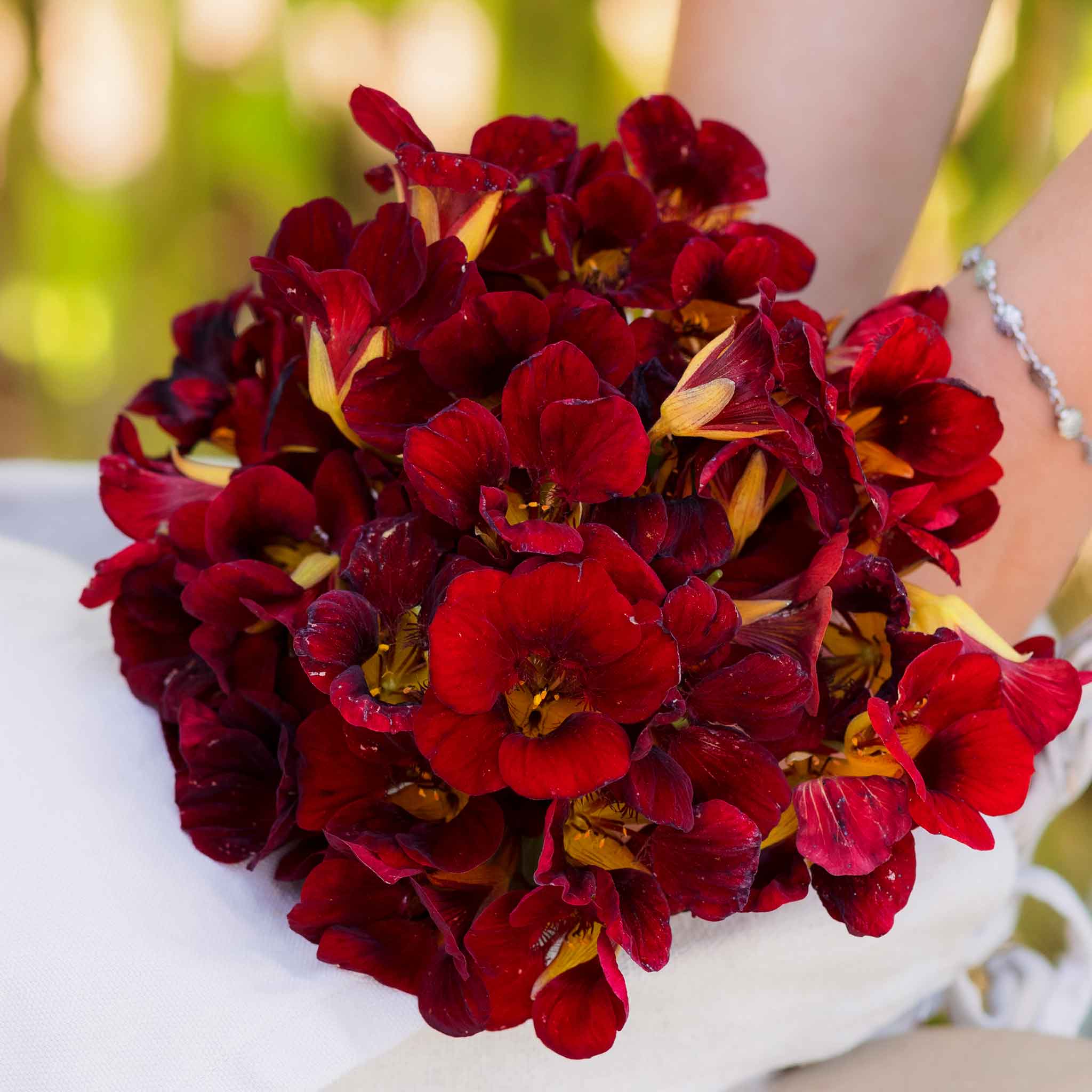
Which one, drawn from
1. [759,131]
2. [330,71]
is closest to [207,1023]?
[759,131]

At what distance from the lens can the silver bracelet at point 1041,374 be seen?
448 mm

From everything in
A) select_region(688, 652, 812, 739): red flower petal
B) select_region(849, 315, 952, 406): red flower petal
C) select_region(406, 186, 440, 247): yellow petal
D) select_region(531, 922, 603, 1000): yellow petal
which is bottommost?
select_region(531, 922, 603, 1000): yellow petal

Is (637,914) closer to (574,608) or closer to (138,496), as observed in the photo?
(574,608)

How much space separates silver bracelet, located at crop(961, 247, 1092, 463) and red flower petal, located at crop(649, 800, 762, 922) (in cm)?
25

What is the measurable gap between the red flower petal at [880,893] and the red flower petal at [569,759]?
0.34 feet

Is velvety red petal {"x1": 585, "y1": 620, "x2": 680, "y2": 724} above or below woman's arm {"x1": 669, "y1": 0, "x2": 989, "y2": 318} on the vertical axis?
below

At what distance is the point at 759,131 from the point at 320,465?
39cm

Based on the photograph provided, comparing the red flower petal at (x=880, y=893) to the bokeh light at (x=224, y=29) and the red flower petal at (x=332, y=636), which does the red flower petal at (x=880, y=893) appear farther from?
the bokeh light at (x=224, y=29)

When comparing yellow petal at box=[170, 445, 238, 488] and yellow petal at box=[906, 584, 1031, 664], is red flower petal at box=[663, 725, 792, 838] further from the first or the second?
yellow petal at box=[170, 445, 238, 488]

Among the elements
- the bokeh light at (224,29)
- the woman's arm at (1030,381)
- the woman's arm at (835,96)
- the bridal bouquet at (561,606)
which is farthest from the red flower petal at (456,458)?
the bokeh light at (224,29)

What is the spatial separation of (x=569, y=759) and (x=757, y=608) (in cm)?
9

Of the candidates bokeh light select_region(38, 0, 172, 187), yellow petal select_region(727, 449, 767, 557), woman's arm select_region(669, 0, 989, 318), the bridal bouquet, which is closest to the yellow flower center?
the bridal bouquet

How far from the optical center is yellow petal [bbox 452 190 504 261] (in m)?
0.36

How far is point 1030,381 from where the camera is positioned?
0.45 m
